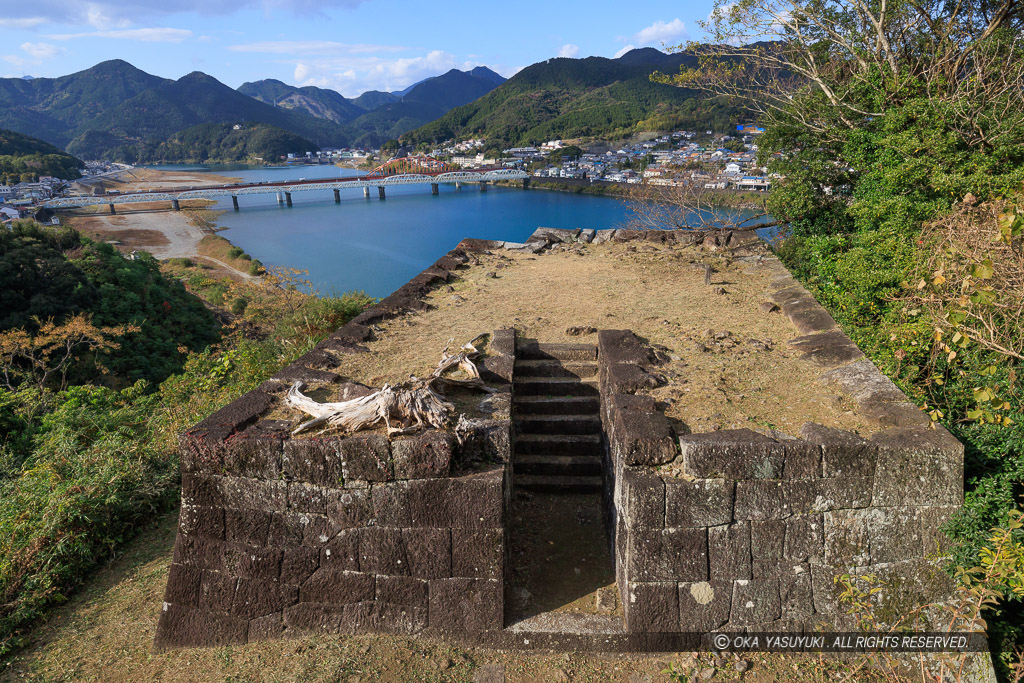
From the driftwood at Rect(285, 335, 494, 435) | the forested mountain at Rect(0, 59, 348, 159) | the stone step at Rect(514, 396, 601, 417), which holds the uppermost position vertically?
the forested mountain at Rect(0, 59, 348, 159)

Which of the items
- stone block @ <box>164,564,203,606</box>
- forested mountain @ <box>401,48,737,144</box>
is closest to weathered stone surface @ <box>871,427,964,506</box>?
stone block @ <box>164,564,203,606</box>

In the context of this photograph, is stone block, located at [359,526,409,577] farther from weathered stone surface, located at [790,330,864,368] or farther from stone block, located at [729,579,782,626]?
weathered stone surface, located at [790,330,864,368]

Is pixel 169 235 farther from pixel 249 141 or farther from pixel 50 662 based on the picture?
pixel 249 141

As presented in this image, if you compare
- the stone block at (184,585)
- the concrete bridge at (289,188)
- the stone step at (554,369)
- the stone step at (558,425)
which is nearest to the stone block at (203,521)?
the stone block at (184,585)

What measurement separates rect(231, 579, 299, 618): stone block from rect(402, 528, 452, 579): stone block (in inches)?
32.0

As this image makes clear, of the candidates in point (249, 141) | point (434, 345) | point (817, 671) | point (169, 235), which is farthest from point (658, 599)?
point (249, 141)

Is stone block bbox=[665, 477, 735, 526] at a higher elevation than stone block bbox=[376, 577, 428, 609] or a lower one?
higher

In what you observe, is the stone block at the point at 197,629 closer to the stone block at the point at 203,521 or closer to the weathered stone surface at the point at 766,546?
the stone block at the point at 203,521

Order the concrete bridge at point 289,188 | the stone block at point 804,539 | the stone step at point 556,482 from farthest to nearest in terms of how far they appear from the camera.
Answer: the concrete bridge at point 289,188, the stone step at point 556,482, the stone block at point 804,539

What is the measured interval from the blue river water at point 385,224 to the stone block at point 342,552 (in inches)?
903

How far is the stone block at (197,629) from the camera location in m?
3.76

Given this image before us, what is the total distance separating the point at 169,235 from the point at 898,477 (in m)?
49.8

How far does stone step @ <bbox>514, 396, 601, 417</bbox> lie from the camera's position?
205 inches

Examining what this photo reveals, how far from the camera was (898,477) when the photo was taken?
11.3 ft
